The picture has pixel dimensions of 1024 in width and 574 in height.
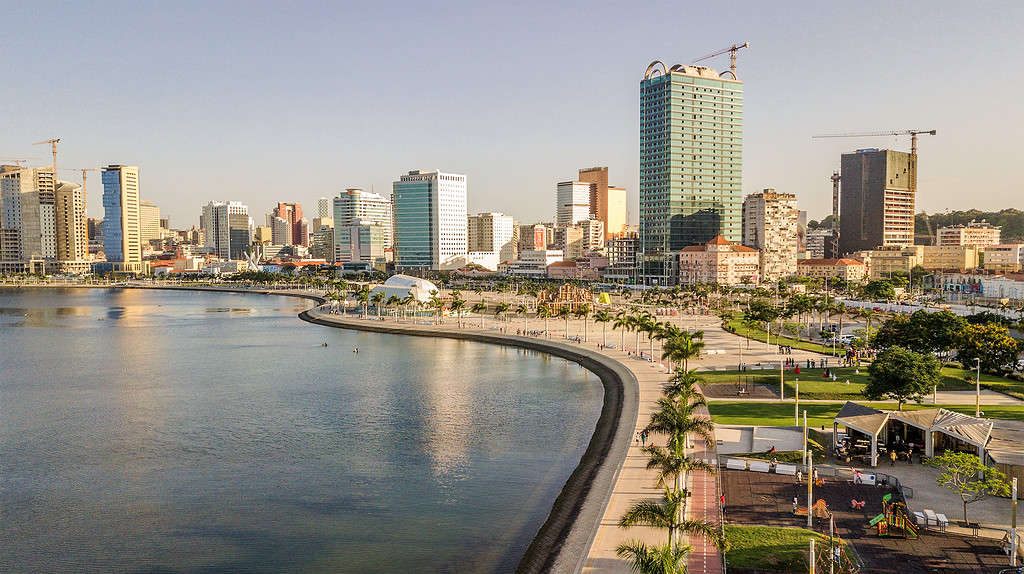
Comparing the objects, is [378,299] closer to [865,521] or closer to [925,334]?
[925,334]

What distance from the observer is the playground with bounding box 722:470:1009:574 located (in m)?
22.5

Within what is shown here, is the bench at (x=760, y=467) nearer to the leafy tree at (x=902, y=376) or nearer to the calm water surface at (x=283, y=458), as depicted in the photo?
the calm water surface at (x=283, y=458)

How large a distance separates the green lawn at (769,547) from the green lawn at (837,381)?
23941 mm

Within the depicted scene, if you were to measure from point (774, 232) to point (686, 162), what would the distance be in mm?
31063

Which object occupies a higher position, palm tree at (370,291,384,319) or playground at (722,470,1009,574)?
palm tree at (370,291,384,319)

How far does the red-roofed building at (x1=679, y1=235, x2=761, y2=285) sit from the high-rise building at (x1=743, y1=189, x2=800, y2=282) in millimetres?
12988

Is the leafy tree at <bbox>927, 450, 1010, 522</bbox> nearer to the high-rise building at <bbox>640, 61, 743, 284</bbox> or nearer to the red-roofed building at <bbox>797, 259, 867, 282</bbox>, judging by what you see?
the high-rise building at <bbox>640, 61, 743, 284</bbox>

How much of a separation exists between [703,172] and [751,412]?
484 ft

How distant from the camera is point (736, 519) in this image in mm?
26109

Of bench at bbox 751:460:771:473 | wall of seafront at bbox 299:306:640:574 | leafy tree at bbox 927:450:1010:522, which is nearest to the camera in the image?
wall of seafront at bbox 299:306:640:574

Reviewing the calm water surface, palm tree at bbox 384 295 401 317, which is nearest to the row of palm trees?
the calm water surface

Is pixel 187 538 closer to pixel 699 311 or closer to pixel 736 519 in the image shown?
pixel 736 519

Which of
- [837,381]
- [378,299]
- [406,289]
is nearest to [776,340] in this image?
[837,381]

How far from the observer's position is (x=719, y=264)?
163 m
